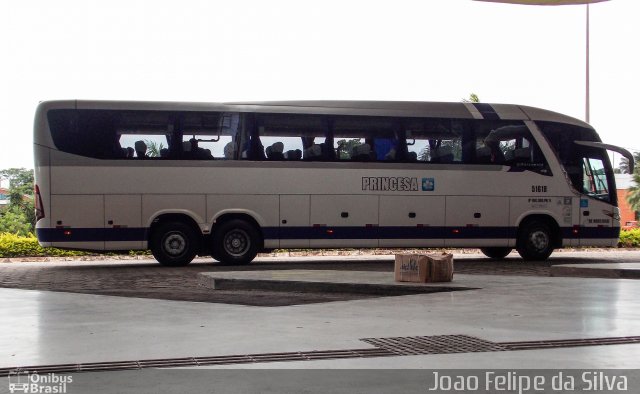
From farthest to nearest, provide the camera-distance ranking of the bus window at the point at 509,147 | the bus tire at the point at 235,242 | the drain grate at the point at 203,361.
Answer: the bus window at the point at 509,147 → the bus tire at the point at 235,242 → the drain grate at the point at 203,361

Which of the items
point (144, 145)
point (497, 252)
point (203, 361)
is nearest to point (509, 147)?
point (497, 252)

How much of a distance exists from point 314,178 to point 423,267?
28.6 feet

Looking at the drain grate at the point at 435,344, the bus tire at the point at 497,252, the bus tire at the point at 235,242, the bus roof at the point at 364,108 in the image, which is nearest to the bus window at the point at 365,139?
the bus roof at the point at 364,108

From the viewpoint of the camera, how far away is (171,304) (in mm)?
12211

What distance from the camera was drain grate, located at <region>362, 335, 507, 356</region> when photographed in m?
8.07

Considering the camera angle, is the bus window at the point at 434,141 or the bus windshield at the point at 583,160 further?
the bus windshield at the point at 583,160

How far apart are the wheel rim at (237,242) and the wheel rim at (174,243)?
38.4 inches

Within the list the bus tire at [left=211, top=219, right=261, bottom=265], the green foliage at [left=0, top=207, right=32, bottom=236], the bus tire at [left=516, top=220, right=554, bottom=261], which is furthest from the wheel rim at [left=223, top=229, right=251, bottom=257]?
the green foliage at [left=0, top=207, right=32, bottom=236]

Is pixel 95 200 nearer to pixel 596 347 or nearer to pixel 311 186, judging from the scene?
pixel 311 186

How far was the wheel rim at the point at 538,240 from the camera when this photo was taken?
24.1m

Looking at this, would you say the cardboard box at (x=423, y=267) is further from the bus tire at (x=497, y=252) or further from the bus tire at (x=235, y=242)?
the bus tire at (x=497, y=252)

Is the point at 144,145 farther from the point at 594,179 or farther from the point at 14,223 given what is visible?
the point at 14,223

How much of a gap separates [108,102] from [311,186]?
5.12 meters

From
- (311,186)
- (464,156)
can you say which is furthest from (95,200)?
(464,156)
